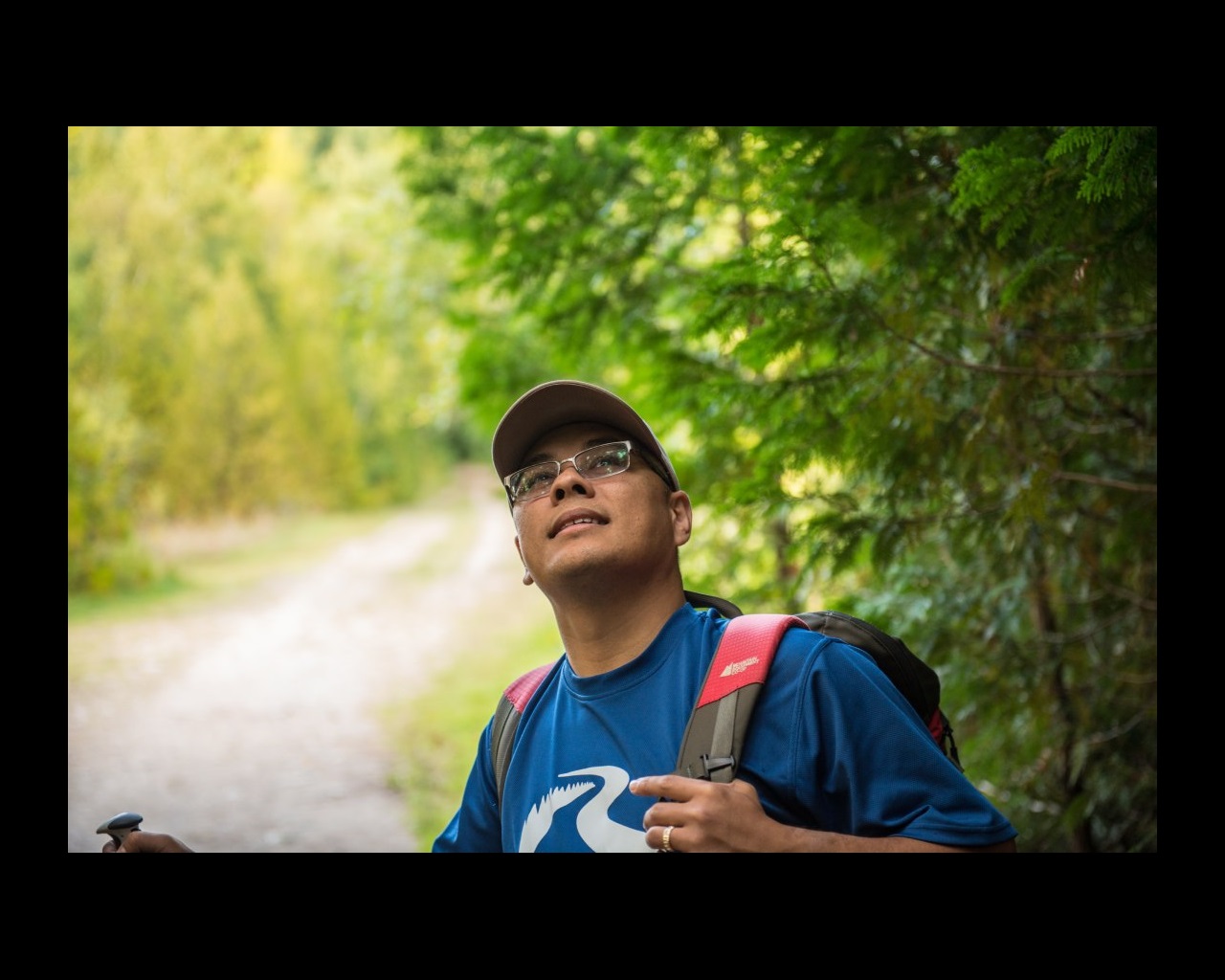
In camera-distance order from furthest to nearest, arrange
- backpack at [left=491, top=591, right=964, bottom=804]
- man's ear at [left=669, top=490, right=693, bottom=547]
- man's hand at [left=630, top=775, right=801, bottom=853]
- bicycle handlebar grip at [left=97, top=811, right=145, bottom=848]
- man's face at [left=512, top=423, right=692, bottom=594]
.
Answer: man's ear at [left=669, top=490, right=693, bottom=547] < man's face at [left=512, top=423, right=692, bottom=594] < bicycle handlebar grip at [left=97, top=811, right=145, bottom=848] < backpack at [left=491, top=591, right=964, bottom=804] < man's hand at [left=630, top=775, right=801, bottom=853]

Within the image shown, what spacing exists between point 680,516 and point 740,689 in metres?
0.61

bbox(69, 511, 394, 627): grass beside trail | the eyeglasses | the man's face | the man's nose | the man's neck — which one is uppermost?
bbox(69, 511, 394, 627): grass beside trail

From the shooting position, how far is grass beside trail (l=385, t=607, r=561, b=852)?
786 cm

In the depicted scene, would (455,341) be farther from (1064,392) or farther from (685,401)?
(1064,392)

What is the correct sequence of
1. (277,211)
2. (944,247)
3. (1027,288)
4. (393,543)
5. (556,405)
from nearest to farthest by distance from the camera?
(556,405)
(1027,288)
(944,247)
(393,543)
(277,211)

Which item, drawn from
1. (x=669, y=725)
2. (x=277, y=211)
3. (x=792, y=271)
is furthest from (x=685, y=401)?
(x=277, y=211)

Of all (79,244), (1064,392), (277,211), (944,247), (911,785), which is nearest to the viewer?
(911,785)

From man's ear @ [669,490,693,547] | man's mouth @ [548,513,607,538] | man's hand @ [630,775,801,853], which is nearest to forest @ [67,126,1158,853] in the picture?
man's ear @ [669,490,693,547]

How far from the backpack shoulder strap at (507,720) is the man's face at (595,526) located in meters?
0.21

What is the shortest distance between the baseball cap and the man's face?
0.05 metres

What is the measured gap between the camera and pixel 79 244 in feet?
69.6

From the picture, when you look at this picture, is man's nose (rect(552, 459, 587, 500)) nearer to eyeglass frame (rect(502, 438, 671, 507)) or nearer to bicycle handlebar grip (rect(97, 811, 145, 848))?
eyeglass frame (rect(502, 438, 671, 507))

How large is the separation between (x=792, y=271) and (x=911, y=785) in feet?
5.15

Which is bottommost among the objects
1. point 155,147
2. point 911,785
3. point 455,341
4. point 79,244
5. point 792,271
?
point 911,785
